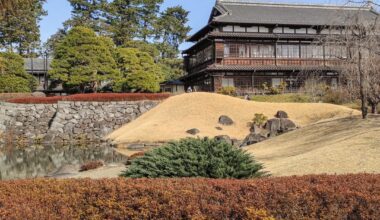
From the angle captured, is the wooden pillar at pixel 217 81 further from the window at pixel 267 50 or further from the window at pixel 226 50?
the window at pixel 267 50

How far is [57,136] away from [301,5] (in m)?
30.6

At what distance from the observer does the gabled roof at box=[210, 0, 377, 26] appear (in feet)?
149

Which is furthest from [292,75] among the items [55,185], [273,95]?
[55,185]

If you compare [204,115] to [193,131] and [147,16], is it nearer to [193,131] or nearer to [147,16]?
[193,131]

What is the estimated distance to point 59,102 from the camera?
38188mm

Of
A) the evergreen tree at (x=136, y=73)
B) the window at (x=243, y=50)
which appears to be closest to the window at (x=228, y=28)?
the window at (x=243, y=50)

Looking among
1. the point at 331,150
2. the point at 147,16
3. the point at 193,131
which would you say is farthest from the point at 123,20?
the point at 331,150

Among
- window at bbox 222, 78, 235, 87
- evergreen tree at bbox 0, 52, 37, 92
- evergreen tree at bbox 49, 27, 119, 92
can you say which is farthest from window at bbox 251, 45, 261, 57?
evergreen tree at bbox 0, 52, 37, 92

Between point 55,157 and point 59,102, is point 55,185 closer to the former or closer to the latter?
point 55,157

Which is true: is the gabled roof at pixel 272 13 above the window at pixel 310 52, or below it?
above

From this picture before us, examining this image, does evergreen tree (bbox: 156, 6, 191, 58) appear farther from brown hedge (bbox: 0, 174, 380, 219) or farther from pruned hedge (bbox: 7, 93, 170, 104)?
brown hedge (bbox: 0, 174, 380, 219)

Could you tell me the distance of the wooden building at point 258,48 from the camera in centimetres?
4491

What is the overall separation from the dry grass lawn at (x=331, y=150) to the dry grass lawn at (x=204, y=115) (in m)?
11.7

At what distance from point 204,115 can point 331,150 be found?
68.5 ft
